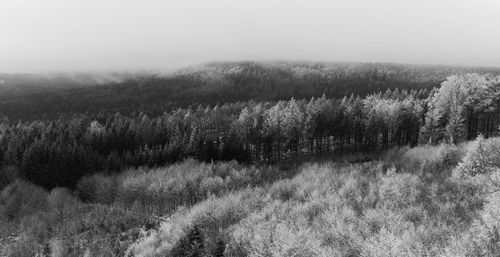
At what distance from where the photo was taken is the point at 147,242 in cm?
3541

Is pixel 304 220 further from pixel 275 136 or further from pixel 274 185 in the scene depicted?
pixel 275 136

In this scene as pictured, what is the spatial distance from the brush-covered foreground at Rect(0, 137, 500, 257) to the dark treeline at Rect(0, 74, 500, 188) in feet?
54.8

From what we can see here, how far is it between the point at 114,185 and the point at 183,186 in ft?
53.5

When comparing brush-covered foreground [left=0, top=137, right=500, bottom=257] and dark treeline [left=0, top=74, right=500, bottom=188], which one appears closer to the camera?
brush-covered foreground [left=0, top=137, right=500, bottom=257]

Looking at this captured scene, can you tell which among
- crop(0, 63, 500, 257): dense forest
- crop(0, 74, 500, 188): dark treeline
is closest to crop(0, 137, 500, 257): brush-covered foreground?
crop(0, 63, 500, 257): dense forest

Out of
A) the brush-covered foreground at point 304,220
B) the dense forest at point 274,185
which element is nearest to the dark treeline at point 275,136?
the dense forest at point 274,185

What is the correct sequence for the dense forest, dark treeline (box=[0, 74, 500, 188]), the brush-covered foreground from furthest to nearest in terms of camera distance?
dark treeline (box=[0, 74, 500, 188]) < the dense forest < the brush-covered foreground

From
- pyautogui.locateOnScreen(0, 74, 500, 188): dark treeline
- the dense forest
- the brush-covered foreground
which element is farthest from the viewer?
pyautogui.locateOnScreen(0, 74, 500, 188): dark treeline

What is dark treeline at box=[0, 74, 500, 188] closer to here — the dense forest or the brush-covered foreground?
the dense forest

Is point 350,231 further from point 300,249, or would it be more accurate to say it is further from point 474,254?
point 474,254

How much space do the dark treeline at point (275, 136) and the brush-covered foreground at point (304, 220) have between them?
1670cm

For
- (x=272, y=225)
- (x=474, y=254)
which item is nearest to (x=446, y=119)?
(x=272, y=225)

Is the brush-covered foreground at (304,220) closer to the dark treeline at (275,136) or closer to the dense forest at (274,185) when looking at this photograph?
the dense forest at (274,185)

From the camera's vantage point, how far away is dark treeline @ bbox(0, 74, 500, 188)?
93000 mm
